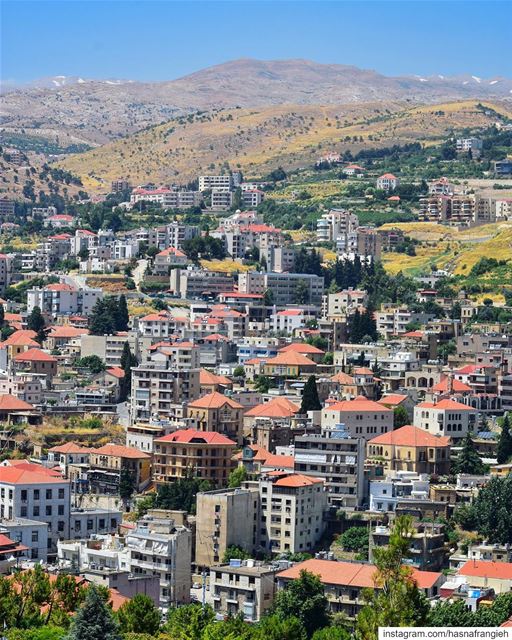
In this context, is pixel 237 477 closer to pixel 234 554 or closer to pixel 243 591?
pixel 234 554

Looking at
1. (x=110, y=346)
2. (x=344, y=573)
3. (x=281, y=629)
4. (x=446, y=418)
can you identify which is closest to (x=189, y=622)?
(x=281, y=629)

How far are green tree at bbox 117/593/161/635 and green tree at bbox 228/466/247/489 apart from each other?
15.4m

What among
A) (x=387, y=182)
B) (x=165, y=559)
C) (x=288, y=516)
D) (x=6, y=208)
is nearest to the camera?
(x=165, y=559)

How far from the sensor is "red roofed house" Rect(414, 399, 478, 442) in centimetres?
6694

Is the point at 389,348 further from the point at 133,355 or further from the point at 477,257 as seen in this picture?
the point at 477,257

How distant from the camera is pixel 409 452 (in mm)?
63281

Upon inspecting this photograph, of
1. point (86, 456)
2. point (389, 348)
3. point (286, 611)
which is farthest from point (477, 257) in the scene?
point (286, 611)

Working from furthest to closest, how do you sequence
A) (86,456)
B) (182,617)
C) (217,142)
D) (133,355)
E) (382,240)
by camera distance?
(217,142)
(382,240)
(133,355)
(86,456)
(182,617)

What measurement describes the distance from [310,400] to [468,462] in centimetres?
864

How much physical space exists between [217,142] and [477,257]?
76916mm

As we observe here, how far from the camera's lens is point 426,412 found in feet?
222

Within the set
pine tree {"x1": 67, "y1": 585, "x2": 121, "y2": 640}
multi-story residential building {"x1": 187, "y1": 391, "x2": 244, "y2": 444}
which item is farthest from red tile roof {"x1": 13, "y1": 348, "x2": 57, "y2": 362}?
pine tree {"x1": 67, "y1": 585, "x2": 121, "y2": 640}

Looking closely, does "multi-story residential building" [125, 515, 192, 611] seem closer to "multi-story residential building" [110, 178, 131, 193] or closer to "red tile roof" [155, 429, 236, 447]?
"red tile roof" [155, 429, 236, 447]

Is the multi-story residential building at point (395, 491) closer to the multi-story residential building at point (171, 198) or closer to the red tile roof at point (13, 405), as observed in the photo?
the red tile roof at point (13, 405)
